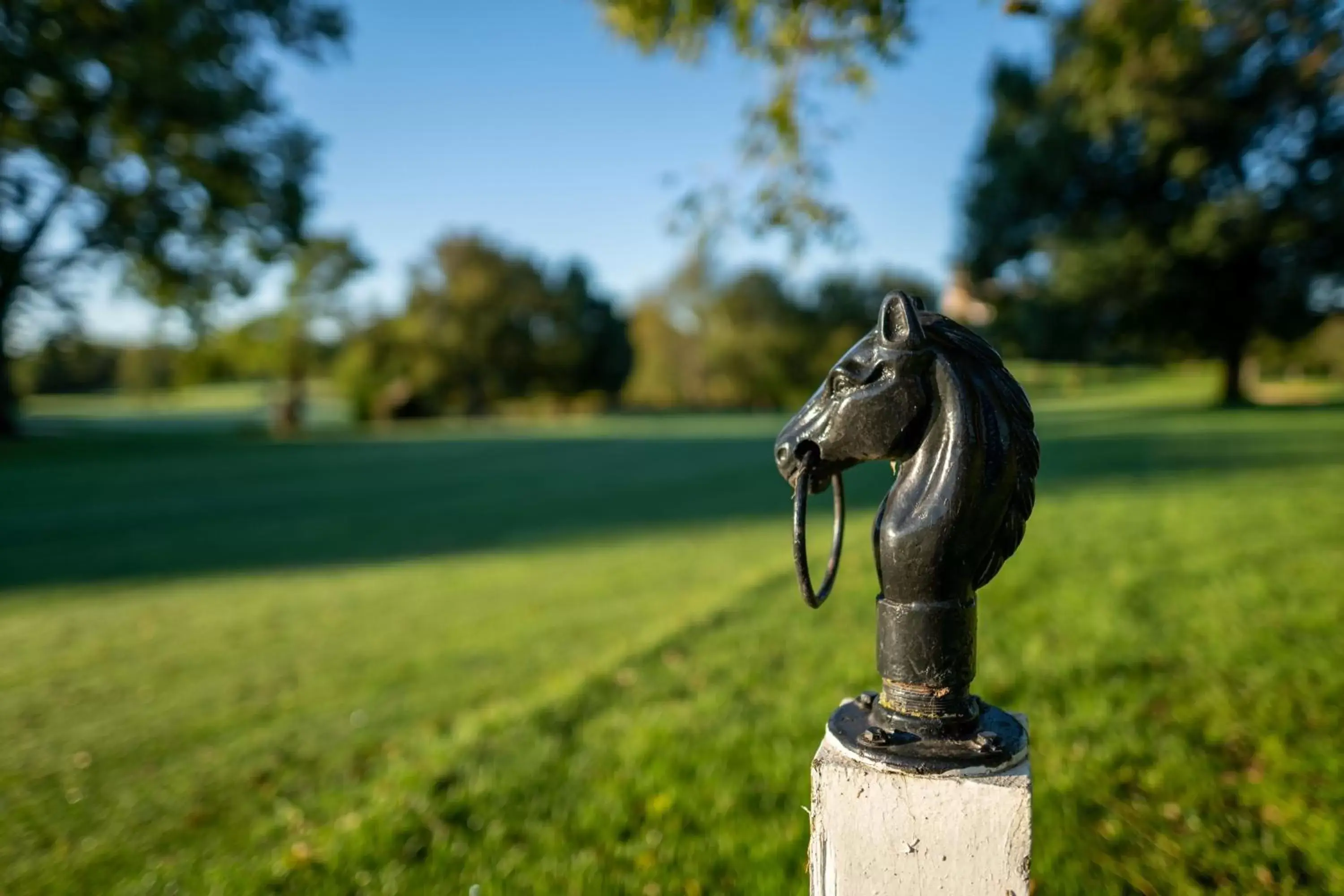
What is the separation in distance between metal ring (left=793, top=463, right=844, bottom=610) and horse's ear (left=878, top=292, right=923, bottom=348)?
31cm

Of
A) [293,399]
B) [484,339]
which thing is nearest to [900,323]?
[293,399]

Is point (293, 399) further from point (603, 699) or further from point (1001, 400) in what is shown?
point (1001, 400)

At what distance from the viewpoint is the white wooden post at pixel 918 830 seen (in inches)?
59.7

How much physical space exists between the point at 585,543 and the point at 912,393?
964 centimetres

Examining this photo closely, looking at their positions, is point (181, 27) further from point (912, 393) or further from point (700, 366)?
point (700, 366)

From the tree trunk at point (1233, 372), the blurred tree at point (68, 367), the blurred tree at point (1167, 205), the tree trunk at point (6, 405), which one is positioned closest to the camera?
the blurred tree at point (1167, 205)

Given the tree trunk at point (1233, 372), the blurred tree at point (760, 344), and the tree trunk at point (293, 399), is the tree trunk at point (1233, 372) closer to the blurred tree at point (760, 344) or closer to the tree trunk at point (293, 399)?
the blurred tree at point (760, 344)

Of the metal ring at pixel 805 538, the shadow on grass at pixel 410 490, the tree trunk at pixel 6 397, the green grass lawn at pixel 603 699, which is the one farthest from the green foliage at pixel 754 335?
the metal ring at pixel 805 538

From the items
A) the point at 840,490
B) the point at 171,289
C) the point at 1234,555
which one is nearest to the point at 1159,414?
the point at 1234,555

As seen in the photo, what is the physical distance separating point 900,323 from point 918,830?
0.98 metres

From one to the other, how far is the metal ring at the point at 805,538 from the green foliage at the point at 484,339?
5031 centimetres

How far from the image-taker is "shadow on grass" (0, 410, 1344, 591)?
36.2 feet

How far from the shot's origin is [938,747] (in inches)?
62.5

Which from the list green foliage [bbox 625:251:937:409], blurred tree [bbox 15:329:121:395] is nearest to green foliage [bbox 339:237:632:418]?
green foliage [bbox 625:251:937:409]
